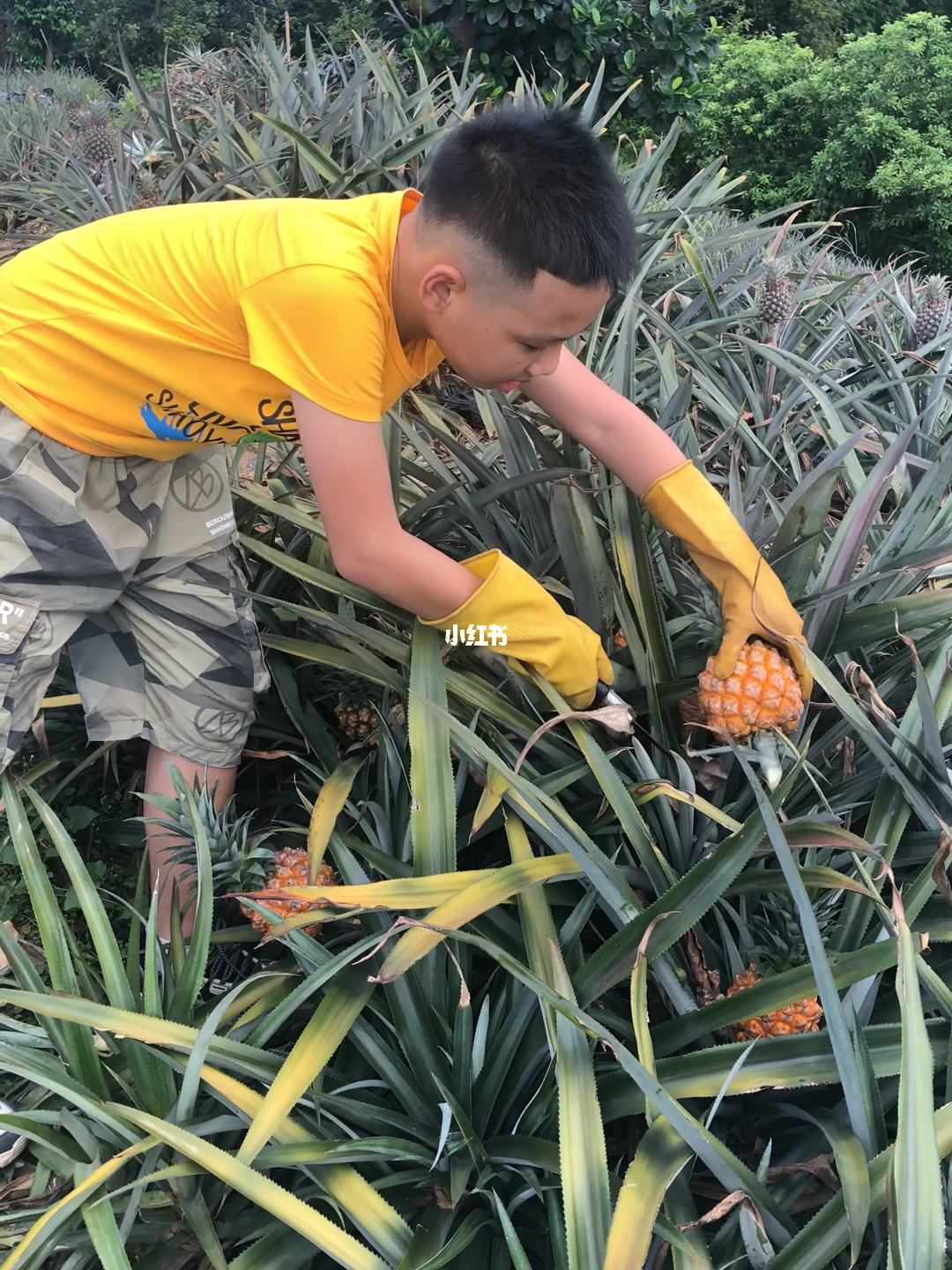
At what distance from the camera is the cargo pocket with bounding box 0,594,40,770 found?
1676 mm

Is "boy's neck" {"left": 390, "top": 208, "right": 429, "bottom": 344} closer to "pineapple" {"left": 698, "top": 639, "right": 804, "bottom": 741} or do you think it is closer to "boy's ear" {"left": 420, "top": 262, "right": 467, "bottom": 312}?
"boy's ear" {"left": 420, "top": 262, "right": 467, "bottom": 312}

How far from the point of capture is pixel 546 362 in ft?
4.81

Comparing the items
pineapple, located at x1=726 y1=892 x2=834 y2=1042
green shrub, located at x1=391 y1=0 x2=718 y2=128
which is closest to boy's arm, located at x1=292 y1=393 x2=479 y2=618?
pineapple, located at x1=726 y1=892 x2=834 y2=1042

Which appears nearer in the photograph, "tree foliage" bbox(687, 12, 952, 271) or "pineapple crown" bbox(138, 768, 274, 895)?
"pineapple crown" bbox(138, 768, 274, 895)

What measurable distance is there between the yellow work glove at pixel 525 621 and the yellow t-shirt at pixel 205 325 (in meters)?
0.31

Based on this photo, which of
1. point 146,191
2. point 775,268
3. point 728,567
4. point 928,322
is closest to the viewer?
point 728,567

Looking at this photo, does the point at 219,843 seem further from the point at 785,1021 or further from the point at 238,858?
the point at 785,1021

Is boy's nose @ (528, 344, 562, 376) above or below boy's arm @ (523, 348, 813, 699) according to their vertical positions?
above

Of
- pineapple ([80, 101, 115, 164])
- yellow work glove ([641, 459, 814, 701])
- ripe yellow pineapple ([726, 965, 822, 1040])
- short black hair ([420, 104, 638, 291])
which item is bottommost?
pineapple ([80, 101, 115, 164])

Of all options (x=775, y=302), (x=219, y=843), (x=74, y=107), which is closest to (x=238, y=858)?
(x=219, y=843)

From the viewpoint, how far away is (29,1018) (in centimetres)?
176

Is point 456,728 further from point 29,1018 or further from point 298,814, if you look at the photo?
point 29,1018

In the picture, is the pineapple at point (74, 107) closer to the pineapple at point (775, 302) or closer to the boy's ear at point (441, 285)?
the pineapple at point (775, 302)

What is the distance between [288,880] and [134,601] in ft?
2.37
